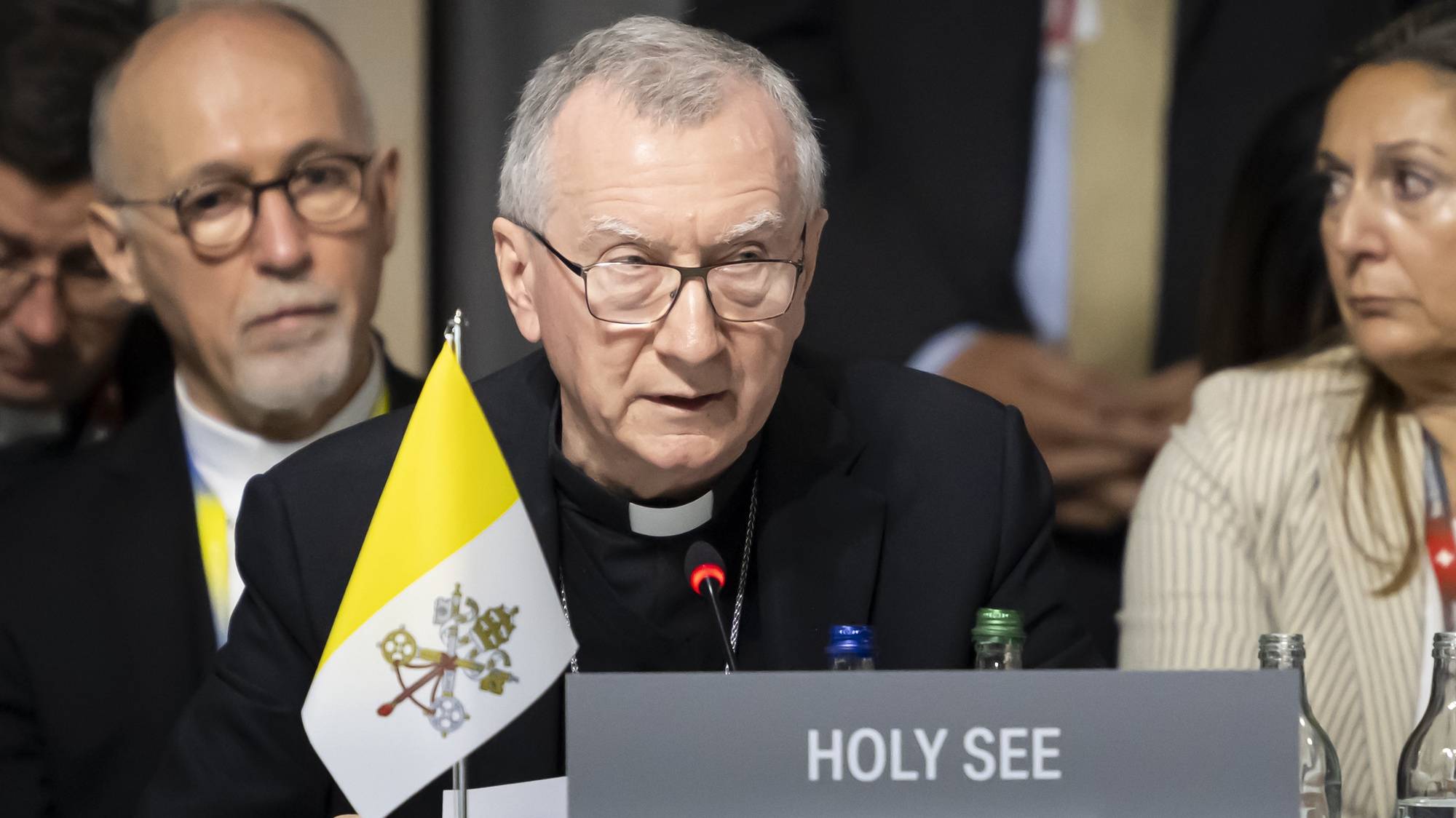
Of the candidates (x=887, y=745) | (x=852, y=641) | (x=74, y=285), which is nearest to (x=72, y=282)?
(x=74, y=285)

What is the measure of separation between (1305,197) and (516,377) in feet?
5.56

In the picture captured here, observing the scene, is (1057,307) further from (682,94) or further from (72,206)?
(72,206)

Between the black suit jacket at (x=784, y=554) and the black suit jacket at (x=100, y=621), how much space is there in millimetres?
645

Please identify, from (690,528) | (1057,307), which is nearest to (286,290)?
(690,528)

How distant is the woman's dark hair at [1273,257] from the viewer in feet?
10.00

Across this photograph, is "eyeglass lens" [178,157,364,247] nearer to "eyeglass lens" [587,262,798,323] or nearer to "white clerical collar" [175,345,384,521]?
"white clerical collar" [175,345,384,521]

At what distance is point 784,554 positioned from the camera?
1979 millimetres

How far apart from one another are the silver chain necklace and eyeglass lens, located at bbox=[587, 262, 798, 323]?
363 mm

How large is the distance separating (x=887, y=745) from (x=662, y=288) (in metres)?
0.63

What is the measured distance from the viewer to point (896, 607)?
2006 millimetres

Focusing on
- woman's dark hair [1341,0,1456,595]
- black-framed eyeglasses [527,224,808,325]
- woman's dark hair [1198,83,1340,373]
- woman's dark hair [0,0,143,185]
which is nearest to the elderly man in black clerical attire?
black-framed eyeglasses [527,224,808,325]

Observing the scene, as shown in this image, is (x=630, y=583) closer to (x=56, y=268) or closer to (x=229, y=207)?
(x=229, y=207)

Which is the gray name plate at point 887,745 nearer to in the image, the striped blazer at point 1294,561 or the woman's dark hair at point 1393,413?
the striped blazer at point 1294,561

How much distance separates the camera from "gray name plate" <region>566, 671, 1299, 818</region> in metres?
1.33
